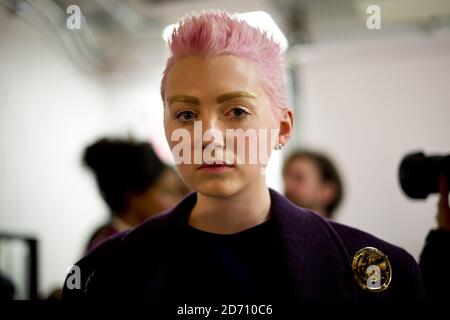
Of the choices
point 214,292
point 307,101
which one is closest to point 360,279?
point 214,292

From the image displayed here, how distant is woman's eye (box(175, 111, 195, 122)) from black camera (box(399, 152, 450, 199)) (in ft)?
1.07

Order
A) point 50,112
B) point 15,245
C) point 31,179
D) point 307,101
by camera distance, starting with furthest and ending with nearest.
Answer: point 307,101
point 50,112
point 31,179
point 15,245

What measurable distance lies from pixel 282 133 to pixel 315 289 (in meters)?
0.22

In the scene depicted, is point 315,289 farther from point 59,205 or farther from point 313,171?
point 59,205

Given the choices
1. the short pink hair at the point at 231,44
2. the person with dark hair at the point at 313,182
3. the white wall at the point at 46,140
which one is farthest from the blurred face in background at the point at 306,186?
the white wall at the point at 46,140

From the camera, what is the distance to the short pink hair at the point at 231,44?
2.16 feet

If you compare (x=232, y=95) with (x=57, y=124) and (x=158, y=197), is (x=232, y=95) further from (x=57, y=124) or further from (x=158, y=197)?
(x=57, y=124)

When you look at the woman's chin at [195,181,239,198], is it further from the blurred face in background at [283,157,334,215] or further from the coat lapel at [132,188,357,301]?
the blurred face in background at [283,157,334,215]

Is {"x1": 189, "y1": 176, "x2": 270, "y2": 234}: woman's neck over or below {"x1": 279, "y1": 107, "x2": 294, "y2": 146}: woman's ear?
below

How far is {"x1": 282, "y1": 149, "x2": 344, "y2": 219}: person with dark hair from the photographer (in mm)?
942

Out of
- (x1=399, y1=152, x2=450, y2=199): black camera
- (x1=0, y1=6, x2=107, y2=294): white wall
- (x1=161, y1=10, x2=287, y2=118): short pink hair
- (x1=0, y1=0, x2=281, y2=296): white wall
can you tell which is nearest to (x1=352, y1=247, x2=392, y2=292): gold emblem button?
(x1=399, y1=152, x2=450, y2=199): black camera

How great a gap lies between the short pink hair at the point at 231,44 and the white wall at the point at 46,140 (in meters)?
0.57

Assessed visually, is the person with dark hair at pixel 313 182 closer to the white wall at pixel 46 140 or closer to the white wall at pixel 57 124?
the white wall at pixel 57 124

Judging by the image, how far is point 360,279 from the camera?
0.69m
